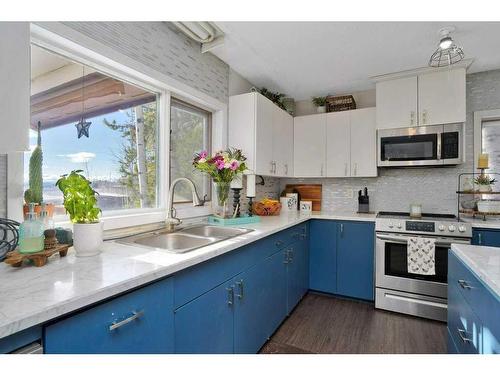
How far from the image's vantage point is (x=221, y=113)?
264cm

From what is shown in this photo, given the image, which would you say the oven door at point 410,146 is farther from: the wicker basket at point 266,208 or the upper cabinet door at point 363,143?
the wicker basket at point 266,208

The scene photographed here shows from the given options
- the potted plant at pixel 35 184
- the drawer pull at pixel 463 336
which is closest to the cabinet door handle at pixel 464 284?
the drawer pull at pixel 463 336

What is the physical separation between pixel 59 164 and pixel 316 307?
8.26 ft

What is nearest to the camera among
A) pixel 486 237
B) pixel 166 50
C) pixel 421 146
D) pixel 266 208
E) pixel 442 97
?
pixel 166 50

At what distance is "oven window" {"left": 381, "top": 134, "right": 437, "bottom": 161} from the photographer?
2.70m

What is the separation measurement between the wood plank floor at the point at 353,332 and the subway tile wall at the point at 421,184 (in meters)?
1.23

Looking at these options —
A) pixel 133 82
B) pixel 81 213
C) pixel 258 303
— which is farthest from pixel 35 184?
pixel 258 303

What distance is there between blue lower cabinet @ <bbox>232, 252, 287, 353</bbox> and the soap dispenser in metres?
0.96

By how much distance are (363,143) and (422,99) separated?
0.70 metres

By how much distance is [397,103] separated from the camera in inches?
111

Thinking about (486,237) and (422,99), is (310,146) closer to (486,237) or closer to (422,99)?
(422,99)

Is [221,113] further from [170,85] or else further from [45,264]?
[45,264]

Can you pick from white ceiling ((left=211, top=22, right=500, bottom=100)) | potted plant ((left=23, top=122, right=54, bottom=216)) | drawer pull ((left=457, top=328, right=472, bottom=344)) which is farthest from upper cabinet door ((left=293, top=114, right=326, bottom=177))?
potted plant ((left=23, top=122, right=54, bottom=216))

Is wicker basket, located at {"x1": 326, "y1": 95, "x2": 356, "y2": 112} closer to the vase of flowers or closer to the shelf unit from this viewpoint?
the shelf unit
